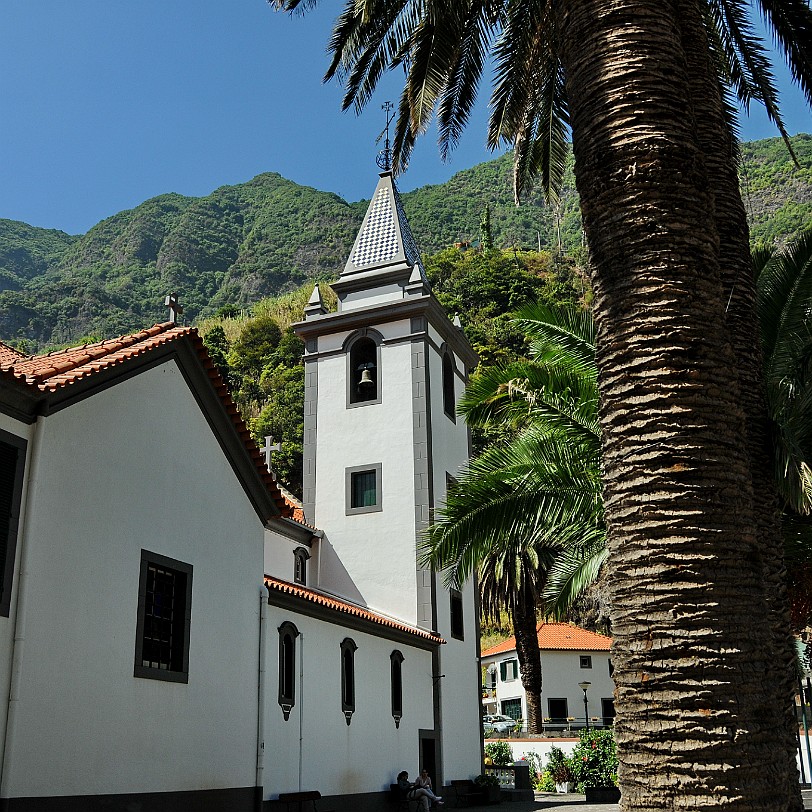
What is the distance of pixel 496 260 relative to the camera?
72938 millimetres

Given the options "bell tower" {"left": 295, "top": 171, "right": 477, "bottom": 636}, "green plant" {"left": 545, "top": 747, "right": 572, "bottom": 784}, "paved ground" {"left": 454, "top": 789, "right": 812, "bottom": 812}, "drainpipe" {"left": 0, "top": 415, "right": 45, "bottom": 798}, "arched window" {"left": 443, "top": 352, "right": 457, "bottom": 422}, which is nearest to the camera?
"drainpipe" {"left": 0, "top": 415, "right": 45, "bottom": 798}

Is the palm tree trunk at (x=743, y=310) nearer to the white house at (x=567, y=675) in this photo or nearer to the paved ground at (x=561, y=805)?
the paved ground at (x=561, y=805)

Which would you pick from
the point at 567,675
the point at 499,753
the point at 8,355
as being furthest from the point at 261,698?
the point at 567,675

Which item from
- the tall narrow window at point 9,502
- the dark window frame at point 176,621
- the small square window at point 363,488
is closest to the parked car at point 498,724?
the small square window at point 363,488

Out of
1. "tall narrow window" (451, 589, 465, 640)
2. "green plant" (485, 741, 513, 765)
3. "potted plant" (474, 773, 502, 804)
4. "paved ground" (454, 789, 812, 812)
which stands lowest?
"paved ground" (454, 789, 812, 812)

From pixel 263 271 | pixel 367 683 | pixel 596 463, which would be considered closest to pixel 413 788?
pixel 367 683

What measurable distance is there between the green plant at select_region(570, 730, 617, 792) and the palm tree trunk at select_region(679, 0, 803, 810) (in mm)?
20794

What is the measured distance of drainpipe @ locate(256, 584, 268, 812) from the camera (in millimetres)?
14414

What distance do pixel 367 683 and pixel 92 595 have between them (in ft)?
33.9

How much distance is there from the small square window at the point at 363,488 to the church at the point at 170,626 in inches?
92.4

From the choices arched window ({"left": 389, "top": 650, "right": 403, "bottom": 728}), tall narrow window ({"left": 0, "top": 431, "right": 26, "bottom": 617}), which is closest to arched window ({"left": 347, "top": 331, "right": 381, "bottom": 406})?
arched window ({"left": 389, "top": 650, "right": 403, "bottom": 728})

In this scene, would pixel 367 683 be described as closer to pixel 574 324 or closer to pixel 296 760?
pixel 296 760

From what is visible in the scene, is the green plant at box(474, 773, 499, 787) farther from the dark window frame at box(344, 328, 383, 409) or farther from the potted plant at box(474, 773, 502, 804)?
the dark window frame at box(344, 328, 383, 409)

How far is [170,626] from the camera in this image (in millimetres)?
13086
